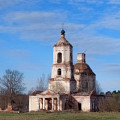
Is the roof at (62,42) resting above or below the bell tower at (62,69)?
above

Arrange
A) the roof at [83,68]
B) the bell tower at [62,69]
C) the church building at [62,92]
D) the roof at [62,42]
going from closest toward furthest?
the church building at [62,92]
the bell tower at [62,69]
the roof at [62,42]
the roof at [83,68]

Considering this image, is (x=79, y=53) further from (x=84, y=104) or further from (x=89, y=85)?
(x=84, y=104)

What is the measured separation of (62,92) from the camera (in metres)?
46.0

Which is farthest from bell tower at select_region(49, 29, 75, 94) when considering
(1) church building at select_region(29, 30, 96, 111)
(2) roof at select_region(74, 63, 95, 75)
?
(2) roof at select_region(74, 63, 95, 75)

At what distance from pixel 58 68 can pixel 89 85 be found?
793 cm

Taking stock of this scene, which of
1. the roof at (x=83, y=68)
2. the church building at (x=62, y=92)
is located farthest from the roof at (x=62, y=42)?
the roof at (x=83, y=68)

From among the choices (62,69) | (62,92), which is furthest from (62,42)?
(62,92)

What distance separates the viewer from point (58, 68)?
46.6 m

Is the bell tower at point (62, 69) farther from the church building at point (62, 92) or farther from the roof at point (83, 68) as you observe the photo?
the roof at point (83, 68)

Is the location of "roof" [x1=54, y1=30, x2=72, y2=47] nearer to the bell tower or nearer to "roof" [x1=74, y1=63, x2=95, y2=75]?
the bell tower

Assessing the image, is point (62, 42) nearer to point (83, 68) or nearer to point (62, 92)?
point (83, 68)

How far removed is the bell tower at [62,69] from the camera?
4606 centimetres

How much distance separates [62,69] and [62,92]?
3159 millimetres

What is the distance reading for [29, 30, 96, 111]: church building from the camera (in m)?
44.4
